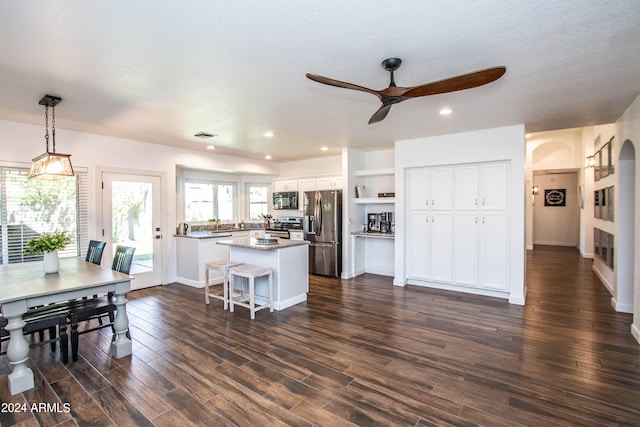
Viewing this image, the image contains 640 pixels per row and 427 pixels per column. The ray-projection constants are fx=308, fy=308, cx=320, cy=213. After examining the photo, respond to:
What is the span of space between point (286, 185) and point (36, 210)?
4.36m

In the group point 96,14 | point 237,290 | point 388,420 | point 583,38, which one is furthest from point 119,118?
point 583,38

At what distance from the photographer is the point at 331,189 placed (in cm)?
636

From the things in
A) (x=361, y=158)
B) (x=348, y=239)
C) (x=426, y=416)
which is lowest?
(x=426, y=416)

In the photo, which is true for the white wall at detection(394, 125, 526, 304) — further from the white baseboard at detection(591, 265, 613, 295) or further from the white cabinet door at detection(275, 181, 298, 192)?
the white cabinet door at detection(275, 181, 298, 192)

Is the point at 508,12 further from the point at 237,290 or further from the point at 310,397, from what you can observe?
the point at 237,290

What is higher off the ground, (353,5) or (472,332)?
(353,5)

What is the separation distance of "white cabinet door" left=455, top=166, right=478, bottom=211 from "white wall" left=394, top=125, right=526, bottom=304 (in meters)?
0.18

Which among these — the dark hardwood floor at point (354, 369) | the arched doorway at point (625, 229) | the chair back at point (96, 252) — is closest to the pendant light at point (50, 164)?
the chair back at point (96, 252)

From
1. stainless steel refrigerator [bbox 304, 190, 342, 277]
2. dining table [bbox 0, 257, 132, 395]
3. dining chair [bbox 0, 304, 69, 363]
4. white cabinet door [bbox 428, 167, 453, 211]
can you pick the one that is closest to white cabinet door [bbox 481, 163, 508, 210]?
white cabinet door [bbox 428, 167, 453, 211]

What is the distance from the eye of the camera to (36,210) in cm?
413

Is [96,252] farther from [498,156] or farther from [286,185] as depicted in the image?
[498,156]

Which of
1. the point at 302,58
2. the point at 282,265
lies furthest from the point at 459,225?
the point at 302,58

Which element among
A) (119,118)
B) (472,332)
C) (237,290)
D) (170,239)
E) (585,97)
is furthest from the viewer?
(170,239)

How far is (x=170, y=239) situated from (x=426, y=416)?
5010mm
